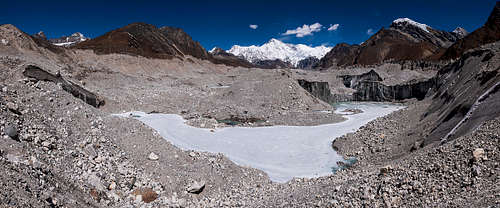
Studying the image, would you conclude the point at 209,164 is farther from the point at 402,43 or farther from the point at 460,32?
the point at 460,32

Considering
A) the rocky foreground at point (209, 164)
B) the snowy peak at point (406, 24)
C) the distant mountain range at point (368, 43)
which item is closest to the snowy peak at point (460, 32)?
the distant mountain range at point (368, 43)

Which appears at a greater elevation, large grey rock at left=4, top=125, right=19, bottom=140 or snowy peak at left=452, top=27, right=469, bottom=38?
snowy peak at left=452, top=27, right=469, bottom=38

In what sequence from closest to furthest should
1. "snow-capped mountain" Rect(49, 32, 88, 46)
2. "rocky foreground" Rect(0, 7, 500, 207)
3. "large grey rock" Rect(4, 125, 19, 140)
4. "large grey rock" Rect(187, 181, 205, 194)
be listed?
"rocky foreground" Rect(0, 7, 500, 207)
"large grey rock" Rect(4, 125, 19, 140)
"large grey rock" Rect(187, 181, 205, 194)
"snow-capped mountain" Rect(49, 32, 88, 46)

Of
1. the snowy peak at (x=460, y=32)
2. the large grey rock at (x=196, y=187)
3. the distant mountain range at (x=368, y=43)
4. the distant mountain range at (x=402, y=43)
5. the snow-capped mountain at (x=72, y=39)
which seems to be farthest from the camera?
the snow-capped mountain at (x=72, y=39)

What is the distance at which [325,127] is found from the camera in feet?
65.4

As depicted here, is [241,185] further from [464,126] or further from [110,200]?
[464,126]

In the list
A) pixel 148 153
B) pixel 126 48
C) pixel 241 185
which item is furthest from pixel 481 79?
pixel 126 48

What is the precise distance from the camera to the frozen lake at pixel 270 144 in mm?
11895

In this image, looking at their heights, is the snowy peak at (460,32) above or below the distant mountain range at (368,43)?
above

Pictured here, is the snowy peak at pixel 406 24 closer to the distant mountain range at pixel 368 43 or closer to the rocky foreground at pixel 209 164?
the distant mountain range at pixel 368 43

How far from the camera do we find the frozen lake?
1190 centimetres

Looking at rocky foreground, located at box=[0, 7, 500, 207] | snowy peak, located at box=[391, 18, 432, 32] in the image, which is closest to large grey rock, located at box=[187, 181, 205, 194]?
rocky foreground, located at box=[0, 7, 500, 207]

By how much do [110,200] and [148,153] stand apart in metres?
2.71

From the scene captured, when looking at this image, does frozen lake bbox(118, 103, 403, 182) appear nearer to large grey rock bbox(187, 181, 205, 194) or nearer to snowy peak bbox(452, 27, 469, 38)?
large grey rock bbox(187, 181, 205, 194)
